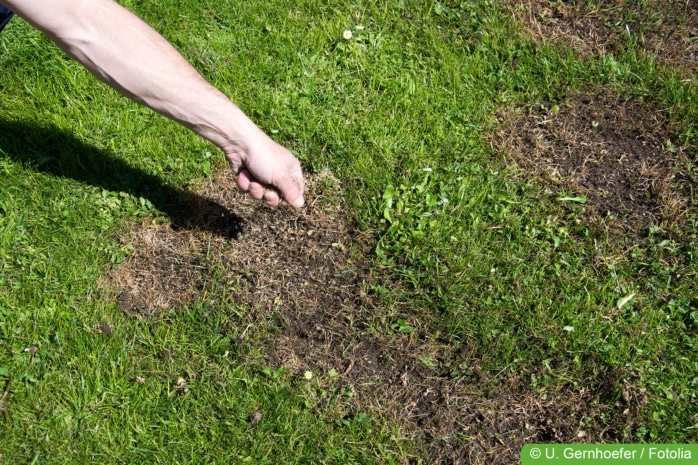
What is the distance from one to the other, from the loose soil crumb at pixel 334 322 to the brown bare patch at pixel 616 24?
1.78m

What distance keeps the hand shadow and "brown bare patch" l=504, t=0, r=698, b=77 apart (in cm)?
230

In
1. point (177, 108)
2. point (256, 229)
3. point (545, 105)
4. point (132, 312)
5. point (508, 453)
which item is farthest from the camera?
point (545, 105)

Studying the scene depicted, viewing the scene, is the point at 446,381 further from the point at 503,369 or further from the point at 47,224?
the point at 47,224

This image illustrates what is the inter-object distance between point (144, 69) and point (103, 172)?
1386 mm

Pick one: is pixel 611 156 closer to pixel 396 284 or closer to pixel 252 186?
pixel 396 284

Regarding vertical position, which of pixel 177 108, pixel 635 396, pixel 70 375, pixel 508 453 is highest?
pixel 177 108

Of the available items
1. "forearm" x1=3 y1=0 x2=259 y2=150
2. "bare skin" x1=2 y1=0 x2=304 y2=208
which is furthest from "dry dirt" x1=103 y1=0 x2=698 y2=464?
"forearm" x1=3 y1=0 x2=259 y2=150

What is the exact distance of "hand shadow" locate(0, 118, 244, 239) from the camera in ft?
10.8

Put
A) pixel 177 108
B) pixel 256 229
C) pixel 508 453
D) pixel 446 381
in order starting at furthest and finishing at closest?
pixel 256 229
pixel 446 381
pixel 508 453
pixel 177 108

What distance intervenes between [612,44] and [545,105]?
0.65 m

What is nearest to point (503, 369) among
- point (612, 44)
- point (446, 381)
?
point (446, 381)

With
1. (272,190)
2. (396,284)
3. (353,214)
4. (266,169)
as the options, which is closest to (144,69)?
(266,169)

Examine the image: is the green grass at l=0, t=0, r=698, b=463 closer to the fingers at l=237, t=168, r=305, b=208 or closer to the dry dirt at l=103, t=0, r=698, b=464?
the dry dirt at l=103, t=0, r=698, b=464

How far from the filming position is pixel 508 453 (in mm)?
2635
